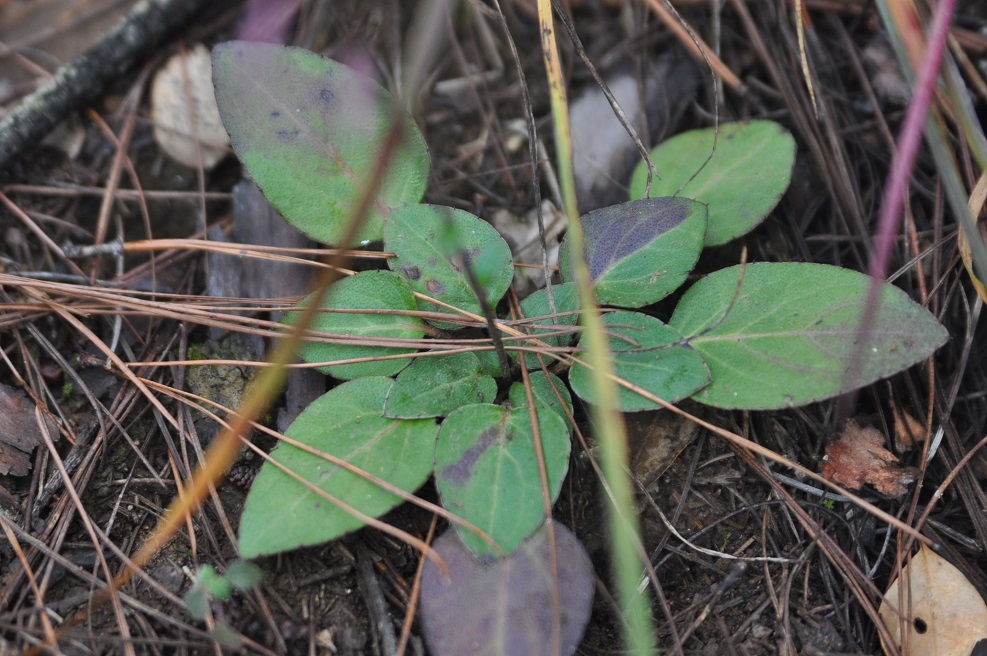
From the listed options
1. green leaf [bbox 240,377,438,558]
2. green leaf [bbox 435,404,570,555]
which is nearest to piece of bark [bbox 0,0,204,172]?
green leaf [bbox 240,377,438,558]

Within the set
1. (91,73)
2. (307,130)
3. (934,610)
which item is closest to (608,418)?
(934,610)

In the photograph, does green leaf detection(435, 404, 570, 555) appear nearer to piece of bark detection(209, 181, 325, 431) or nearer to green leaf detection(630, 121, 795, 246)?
piece of bark detection(209, 181, 325, 431)

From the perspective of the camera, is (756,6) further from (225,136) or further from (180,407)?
(180,407)

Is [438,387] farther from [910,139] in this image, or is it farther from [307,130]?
[910,139]

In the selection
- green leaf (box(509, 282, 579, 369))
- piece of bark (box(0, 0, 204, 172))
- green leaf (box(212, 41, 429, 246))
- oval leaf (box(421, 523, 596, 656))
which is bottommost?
oval leaf (box(421, 523, 596, 656))

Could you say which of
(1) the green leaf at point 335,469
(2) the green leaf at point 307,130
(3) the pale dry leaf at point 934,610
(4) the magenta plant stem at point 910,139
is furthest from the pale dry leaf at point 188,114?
(3) the pale dry leaf at point 934,610

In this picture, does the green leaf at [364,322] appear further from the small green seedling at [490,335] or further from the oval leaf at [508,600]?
the oval leaf at [508,600]

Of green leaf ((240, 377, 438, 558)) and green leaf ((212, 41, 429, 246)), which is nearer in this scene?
green leaf ((240, 377, 438, 558))
